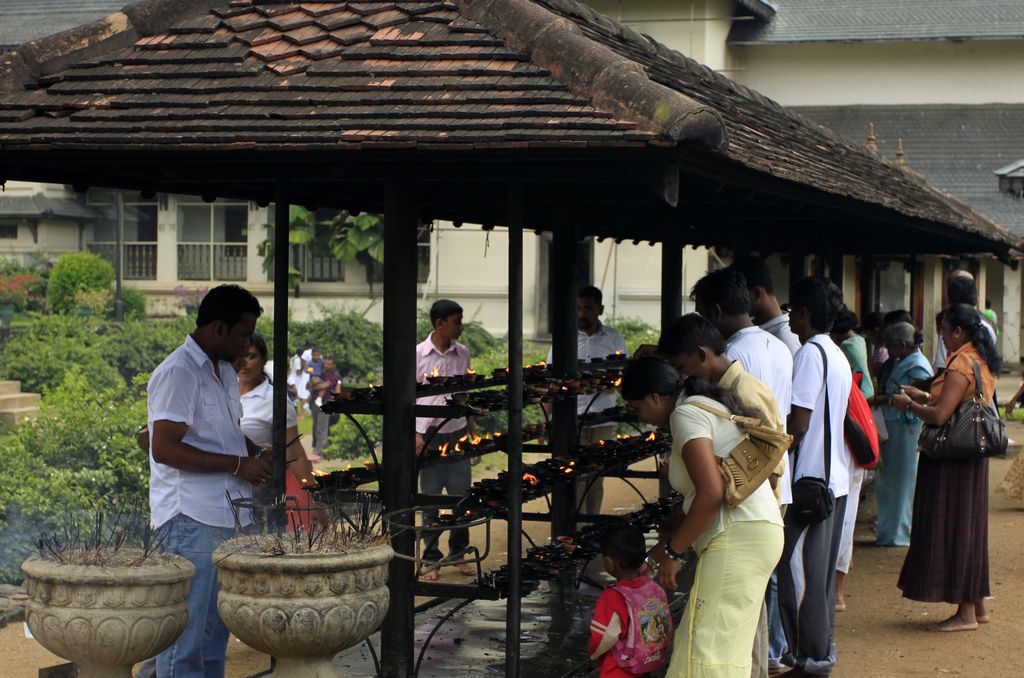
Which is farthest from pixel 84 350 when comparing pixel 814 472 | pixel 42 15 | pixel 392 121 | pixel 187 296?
pixel 42 15

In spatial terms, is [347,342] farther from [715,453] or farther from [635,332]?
[715,453]

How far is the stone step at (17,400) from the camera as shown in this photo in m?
18.5

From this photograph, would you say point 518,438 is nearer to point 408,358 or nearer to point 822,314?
point 408,358

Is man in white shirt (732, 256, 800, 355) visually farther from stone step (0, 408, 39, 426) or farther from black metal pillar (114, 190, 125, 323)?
black metal pillar (114, 190, 125, 323)

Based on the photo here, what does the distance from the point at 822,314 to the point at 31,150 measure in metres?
3.85

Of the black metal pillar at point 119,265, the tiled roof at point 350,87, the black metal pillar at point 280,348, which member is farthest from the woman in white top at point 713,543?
the black metal pillar at point 119,265

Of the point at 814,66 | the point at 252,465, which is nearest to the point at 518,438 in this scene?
the point at 252,465

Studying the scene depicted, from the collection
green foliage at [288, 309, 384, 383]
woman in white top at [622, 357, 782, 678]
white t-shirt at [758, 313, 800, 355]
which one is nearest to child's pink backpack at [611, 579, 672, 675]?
woman in white top at [622, 357, 782, 678]

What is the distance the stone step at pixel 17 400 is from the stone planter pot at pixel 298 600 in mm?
14290

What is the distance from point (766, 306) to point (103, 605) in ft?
12.2

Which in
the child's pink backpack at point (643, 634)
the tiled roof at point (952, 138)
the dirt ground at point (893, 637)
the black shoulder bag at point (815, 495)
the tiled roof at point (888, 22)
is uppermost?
the tiled roof at point (888, 22)

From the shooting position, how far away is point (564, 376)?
30.8ft

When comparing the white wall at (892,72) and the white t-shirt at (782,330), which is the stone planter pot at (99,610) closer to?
the white t-shirt at (782,330)

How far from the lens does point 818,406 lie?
7.06 m
